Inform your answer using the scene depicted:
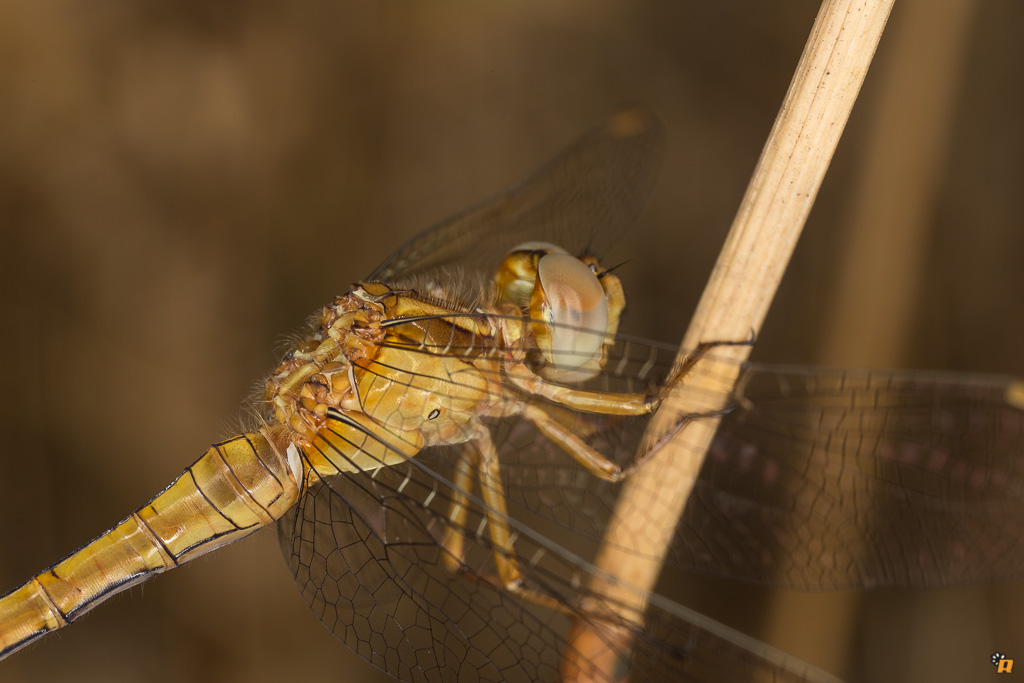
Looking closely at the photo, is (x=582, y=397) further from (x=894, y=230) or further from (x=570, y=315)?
(x=894, y=230)

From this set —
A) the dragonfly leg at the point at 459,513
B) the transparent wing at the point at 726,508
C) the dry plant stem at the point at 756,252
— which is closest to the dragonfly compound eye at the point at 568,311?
the transparent wing at the point at 726,508

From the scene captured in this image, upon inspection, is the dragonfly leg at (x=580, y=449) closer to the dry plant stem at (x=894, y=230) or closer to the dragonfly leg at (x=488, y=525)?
the dragonfly leg at (x=488, y=525)

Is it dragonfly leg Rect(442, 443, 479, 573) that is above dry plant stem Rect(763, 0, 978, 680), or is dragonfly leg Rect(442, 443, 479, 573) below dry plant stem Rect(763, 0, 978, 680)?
below

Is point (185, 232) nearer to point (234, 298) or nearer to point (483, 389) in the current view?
point (234, 298)

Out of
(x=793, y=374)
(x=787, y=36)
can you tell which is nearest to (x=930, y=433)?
(x=793, y=374)
